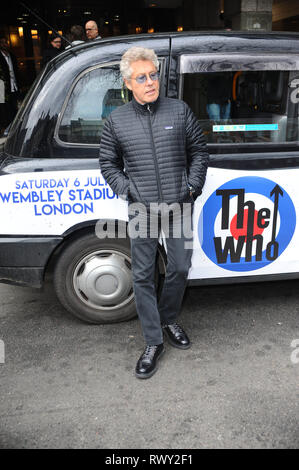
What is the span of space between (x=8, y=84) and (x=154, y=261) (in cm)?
635

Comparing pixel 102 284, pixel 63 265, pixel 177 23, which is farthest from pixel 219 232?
pixel 177 23

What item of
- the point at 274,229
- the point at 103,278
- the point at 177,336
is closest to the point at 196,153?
the point at 274,229

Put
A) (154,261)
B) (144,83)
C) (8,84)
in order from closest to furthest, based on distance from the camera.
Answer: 1. (144,83)
2. (154,261)
3. (8,84)

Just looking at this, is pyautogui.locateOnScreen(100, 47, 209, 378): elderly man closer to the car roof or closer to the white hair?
the white hair

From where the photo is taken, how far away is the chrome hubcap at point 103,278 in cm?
307

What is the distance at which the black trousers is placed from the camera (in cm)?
262

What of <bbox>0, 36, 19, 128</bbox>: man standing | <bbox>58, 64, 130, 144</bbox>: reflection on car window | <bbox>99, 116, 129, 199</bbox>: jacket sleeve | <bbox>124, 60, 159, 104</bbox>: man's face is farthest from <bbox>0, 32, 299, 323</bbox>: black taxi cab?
<bbox>0, 36, 19, 128</bbox>: man standing

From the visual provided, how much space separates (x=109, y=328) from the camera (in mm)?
3258

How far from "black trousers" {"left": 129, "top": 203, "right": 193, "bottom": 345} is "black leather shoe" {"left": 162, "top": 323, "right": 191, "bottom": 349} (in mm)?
210

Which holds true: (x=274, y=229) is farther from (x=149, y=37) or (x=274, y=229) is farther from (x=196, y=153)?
(x=149, y=37)

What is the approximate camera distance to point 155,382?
265cm

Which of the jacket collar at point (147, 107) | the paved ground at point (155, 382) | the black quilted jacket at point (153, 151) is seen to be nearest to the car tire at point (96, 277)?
the paved ground at point (155, 382)

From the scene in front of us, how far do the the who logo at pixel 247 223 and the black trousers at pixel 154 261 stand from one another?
325 mm

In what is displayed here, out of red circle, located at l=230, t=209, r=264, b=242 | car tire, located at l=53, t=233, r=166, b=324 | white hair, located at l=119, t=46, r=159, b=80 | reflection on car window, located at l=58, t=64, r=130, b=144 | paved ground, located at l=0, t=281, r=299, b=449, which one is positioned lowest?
paved ground, located at l=0, t=281, r=299, b=449
